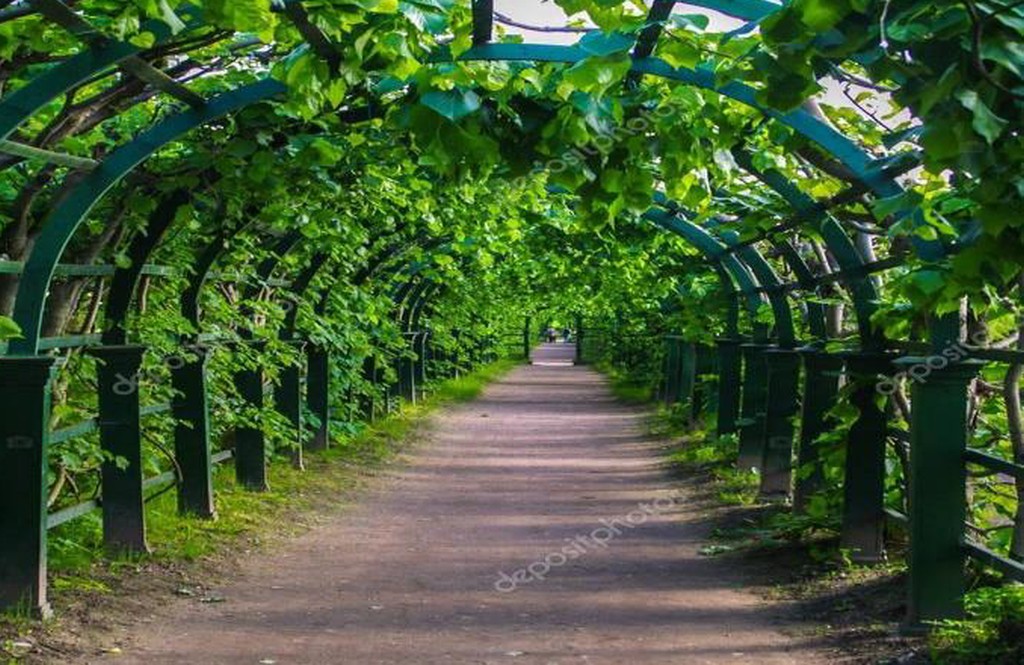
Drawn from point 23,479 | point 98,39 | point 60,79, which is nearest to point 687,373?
point 23,479

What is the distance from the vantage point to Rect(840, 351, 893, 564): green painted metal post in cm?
896

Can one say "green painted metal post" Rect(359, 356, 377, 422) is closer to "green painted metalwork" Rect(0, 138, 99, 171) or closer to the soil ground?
the soil ground

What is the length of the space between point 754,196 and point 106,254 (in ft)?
15.9

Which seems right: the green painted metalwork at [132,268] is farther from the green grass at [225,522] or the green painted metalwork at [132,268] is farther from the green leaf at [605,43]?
the green leaf at [605,43]

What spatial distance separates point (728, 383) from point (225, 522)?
26.8ft

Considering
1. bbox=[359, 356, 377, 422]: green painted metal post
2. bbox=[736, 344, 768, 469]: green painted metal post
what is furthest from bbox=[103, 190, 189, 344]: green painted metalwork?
bbox=[359, 356, 377, 422]: green painted metal post

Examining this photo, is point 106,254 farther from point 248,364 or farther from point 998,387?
point 998,387

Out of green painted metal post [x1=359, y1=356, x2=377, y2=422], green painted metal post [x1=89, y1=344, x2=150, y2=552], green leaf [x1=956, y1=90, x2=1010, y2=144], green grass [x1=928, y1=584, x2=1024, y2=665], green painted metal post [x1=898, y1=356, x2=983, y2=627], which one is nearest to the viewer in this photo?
green leaf [x1=956, y1=90, x2=1010, y2=144]

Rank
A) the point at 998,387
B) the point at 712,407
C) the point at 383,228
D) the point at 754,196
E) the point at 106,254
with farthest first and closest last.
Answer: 1. the point at 712,407
2. the point at 383,228
3. the point at 754,196
4. the point at 106,254
5. the point at 998,387

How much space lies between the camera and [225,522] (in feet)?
35.2

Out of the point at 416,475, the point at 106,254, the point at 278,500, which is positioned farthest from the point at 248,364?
the point at 416,475

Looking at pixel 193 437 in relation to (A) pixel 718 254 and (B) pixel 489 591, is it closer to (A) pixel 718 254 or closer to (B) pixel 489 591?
(B) pixel 489 591

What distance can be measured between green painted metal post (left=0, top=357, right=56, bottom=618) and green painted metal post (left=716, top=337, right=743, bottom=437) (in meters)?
11.0

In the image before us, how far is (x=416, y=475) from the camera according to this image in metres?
15.9
